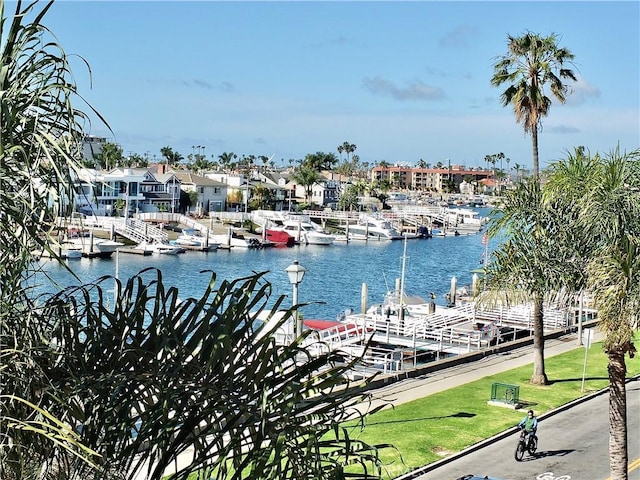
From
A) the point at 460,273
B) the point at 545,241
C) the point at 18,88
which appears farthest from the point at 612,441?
the point at 460,273

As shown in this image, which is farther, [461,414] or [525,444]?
[461,414]

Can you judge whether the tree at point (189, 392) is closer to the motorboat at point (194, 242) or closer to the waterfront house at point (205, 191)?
the motorboat at point (194, 242)

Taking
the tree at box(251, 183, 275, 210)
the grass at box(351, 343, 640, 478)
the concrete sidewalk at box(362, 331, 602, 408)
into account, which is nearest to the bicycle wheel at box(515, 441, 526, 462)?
the grass at box(351, 343, 640, 478)

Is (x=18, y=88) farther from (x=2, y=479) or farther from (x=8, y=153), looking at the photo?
(x=2, y=479)

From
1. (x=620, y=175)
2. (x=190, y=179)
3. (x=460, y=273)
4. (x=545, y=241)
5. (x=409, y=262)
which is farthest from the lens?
(x=190, y=179)

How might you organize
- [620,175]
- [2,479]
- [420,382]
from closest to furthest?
[2,479] < [620,175] < [420,382]

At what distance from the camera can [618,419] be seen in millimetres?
17359

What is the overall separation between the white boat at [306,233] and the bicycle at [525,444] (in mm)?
92414

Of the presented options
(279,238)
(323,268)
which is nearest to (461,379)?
(323,268)

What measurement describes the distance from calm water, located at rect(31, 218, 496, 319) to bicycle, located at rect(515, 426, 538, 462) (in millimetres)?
35978

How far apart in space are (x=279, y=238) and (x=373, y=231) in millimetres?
20185

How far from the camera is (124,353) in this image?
18.8ft

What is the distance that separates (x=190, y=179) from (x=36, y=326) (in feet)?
411

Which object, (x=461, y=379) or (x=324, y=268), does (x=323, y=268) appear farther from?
(x=461, y=379)
